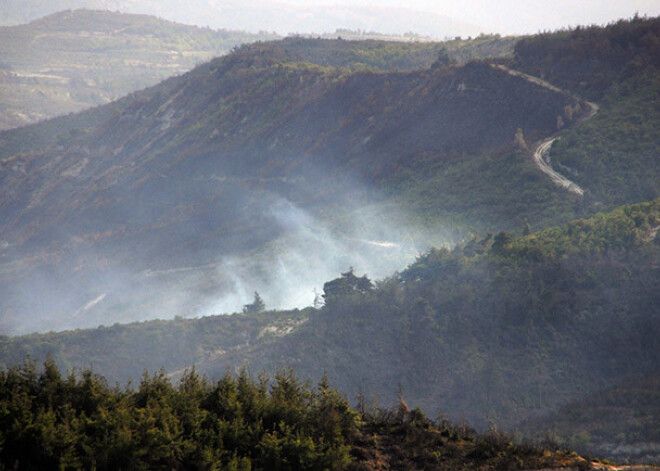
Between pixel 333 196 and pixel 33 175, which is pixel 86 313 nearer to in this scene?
pixel 333 196

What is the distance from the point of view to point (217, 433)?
1655 cm

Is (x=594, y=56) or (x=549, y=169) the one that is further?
(x=594, y=56)

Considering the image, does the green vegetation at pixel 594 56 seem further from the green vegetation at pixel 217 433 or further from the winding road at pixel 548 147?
the green vegetation at pixel 217 433

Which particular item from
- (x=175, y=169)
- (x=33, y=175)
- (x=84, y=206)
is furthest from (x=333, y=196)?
(x=33, y=175)

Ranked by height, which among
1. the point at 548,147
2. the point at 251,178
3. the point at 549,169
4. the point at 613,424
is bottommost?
the point at 613,424

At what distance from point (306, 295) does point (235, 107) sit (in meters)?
52.9

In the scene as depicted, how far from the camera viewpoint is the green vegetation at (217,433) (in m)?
14.4

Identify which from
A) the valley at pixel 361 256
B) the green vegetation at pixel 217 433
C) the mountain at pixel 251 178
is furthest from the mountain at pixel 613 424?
the mountain at pixel 251 178

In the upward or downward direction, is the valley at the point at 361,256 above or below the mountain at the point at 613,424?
above

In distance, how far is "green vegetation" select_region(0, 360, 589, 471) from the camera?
14.4 metres

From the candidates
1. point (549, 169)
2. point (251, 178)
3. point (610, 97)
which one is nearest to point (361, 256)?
point (549, 169)

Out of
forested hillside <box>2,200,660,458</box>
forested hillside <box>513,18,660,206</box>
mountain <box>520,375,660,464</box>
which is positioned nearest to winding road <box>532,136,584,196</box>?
forested hillside <box>513,18,660,206</box>

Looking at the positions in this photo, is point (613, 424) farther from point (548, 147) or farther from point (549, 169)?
point (548, 147)

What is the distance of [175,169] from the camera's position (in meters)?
100
